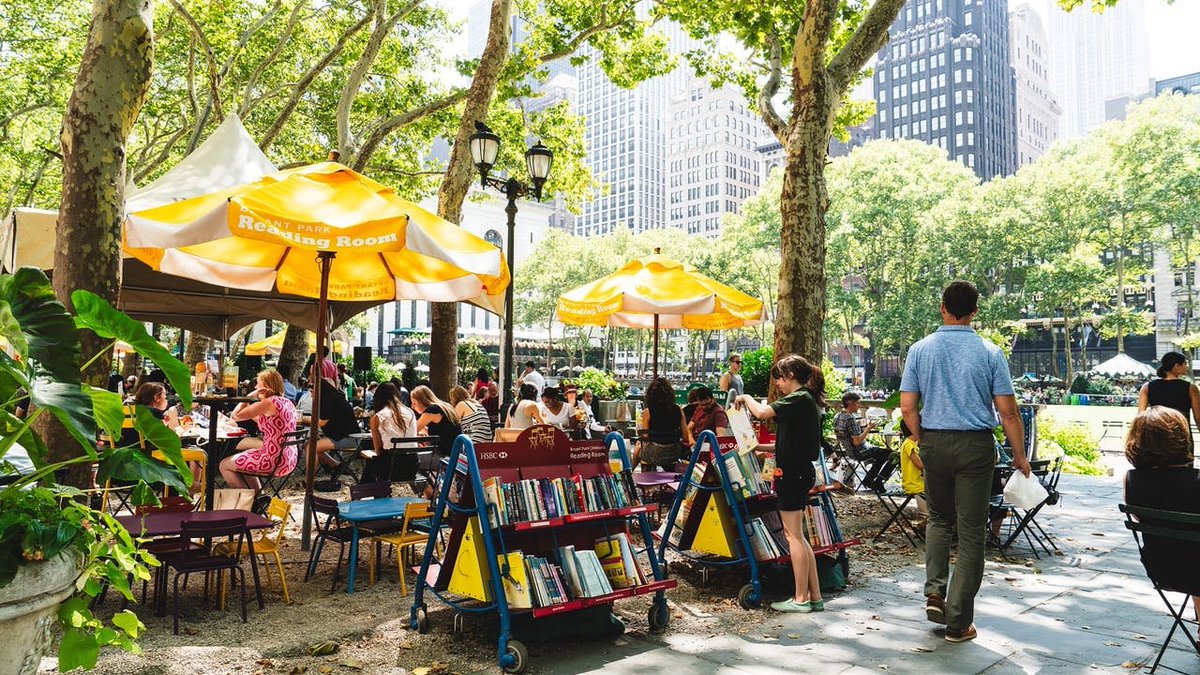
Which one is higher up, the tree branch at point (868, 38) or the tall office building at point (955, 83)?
the tall office building at point (955, 83)

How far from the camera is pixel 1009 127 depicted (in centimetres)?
10888

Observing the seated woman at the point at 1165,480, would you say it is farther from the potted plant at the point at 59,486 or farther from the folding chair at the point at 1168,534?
the potted plant at the point at 59,486

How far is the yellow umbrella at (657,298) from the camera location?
9.80 meters

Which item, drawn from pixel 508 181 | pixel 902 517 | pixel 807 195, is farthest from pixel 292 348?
pixel 902 517

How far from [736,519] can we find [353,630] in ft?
8.93

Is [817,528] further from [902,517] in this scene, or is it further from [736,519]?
[902,517]

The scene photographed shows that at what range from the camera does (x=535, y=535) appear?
4895mm

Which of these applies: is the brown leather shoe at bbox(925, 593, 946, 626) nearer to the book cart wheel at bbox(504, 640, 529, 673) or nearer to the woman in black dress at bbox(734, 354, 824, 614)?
the woman in black dress at bbox(734, 354, 824, 614)

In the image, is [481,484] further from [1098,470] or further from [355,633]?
[1098,470]

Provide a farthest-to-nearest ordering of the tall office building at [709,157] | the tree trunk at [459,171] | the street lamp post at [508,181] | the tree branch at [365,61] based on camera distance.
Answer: the tall office building at [709,157], the tree branch at [365,61], the tree trunk at [459,171], the street lamp post at [508,181]

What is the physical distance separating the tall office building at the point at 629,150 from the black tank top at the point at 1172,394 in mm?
133453

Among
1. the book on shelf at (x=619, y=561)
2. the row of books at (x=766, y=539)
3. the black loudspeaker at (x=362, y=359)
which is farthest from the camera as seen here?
the black loudspeaker at (x=362, y=359)

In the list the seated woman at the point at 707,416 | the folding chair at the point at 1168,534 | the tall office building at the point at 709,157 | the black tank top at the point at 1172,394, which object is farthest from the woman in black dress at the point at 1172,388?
the tall office building at the point at 709,157

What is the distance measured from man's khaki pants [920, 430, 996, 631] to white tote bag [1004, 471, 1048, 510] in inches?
18.4
